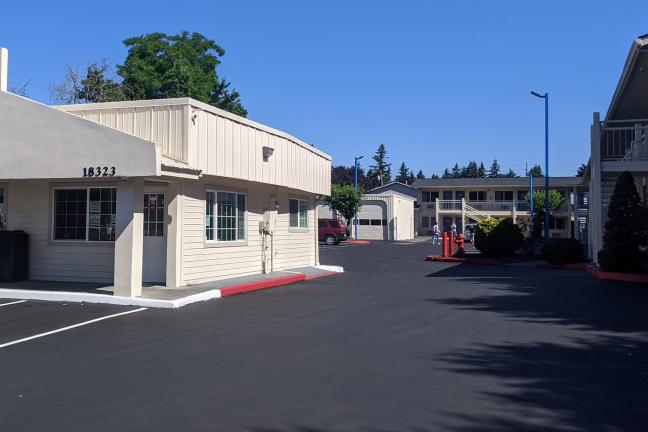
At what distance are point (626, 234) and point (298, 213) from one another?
9721 mm

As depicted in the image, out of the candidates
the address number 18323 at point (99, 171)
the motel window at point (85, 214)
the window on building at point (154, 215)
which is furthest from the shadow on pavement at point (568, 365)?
the motel window at point (85, 214)

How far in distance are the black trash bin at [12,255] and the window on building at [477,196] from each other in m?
53.7

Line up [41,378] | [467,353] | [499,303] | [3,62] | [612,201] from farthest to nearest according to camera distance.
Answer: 1. [612,201]
2. [3,62]
3. [499,303]
4. [467,353]
5. [41,378]

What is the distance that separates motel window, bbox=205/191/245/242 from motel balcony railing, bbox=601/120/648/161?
11.5 meters

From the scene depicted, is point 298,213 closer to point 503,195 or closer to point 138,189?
point 138,189

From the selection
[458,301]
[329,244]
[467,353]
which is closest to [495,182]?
[329,244]

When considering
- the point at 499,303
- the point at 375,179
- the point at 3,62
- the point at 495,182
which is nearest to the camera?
the point at 499,303

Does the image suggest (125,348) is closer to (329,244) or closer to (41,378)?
(41,378)

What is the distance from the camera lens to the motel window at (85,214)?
13.8 meters

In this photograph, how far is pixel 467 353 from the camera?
777 cm

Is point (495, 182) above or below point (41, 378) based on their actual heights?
above

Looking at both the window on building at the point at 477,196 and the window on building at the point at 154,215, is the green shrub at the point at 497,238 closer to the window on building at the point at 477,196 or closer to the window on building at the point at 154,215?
the window on building at the point at 154,215

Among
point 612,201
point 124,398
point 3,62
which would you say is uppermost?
point 3,62

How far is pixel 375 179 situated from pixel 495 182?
185ft
